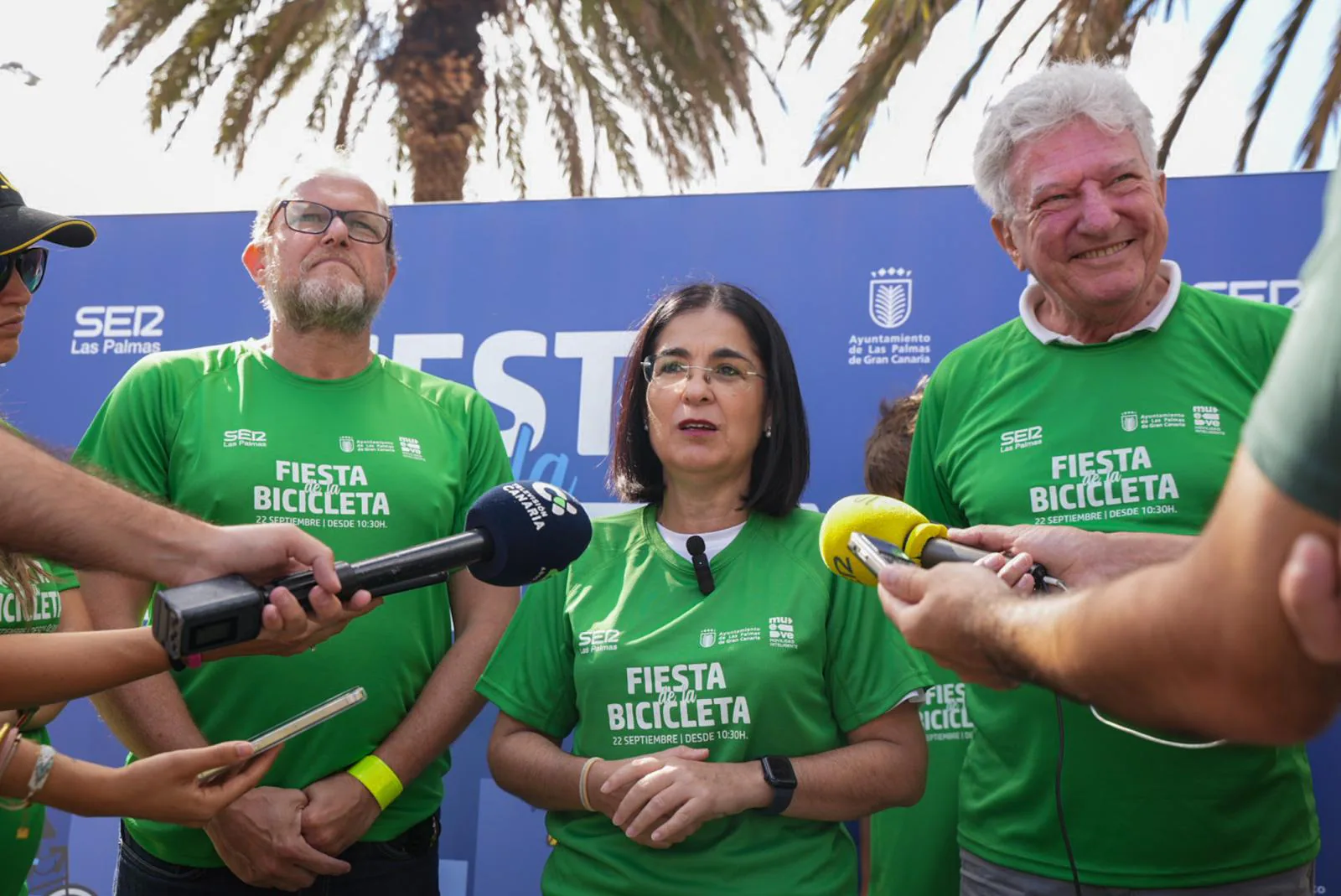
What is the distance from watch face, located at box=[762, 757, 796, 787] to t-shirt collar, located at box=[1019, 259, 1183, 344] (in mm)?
1118

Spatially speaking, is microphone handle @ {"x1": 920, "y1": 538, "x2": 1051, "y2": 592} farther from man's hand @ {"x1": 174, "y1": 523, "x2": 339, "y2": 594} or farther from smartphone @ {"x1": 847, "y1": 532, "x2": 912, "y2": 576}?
man's hand @ {"x1": 174, "y1": 523, "x2": 339, "y2": 594}

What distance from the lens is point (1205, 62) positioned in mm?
6945

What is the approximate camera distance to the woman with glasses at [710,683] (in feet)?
7.65

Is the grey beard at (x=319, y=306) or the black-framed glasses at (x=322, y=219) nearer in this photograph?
the grey beard at (x=319, y=306)

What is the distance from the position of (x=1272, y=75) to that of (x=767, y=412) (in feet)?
18.9

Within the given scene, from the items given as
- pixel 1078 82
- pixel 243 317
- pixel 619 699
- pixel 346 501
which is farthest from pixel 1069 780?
pixel 243 317

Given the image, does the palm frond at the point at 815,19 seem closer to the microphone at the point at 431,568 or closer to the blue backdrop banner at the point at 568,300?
the blue backdrop banner at the point at 568,300

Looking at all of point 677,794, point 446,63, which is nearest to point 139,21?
point 446,63

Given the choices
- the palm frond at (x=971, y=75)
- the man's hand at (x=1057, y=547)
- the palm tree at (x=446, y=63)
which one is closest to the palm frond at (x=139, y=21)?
the palm tree at (x=446, y=63)

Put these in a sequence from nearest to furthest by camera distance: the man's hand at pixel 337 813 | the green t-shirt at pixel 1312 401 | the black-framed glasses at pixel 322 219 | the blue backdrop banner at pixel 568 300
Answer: the green t-shirt at pixel 1312 401
the man's hand at pixel 337 813
the black-framed glasses at pixel 322 219
the blue backdrop banner at pixel 568 300

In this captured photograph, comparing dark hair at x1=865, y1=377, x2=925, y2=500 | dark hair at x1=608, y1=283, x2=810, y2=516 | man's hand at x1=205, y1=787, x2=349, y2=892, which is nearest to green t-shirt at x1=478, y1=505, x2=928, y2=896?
dark hair at x1=608, y1=283, x2=810, y2=516

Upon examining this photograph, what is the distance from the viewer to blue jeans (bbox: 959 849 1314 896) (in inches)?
89.7

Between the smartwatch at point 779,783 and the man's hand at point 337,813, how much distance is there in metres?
0.95

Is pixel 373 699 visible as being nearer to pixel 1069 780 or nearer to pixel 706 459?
pixel 706 459
